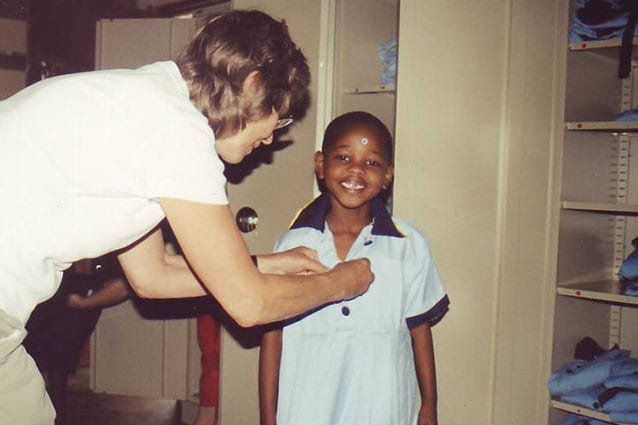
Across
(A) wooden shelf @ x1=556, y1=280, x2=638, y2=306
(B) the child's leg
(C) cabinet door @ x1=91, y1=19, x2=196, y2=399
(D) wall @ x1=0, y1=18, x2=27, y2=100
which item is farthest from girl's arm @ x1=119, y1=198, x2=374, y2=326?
(D) wall @ x1=0, y1=18, x2=27, y2=100

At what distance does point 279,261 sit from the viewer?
181 centimetres

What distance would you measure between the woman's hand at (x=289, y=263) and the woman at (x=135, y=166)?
334 millimetres

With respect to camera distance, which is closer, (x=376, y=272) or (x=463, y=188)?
(x=376, y=272)

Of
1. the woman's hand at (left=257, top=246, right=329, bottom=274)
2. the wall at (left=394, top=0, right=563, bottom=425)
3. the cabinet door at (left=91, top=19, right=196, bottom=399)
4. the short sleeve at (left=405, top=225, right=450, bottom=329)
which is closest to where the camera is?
the woman's hand at (left=257, top=246, right=329, bottom=274)

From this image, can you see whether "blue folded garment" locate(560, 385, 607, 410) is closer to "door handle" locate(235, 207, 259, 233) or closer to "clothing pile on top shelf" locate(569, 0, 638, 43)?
"clothing pile on top shelf" locate(569, 0, 638, 43)

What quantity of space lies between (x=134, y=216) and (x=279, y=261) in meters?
0.59

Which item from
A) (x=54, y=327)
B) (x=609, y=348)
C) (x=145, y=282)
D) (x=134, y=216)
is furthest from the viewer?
(x=54, y=327)

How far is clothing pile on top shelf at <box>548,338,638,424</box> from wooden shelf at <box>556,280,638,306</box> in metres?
0.25

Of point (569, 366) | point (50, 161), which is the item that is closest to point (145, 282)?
point (50, 161)

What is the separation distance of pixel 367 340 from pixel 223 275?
709mm

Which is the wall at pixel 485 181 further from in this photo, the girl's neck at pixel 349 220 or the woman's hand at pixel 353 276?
the woman's hand at pixel 353 276

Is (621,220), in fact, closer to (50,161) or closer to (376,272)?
(376,272)

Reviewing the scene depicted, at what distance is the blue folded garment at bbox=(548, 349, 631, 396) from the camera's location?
7.28ft

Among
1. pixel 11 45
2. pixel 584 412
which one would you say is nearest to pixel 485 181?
pixel 584 412
